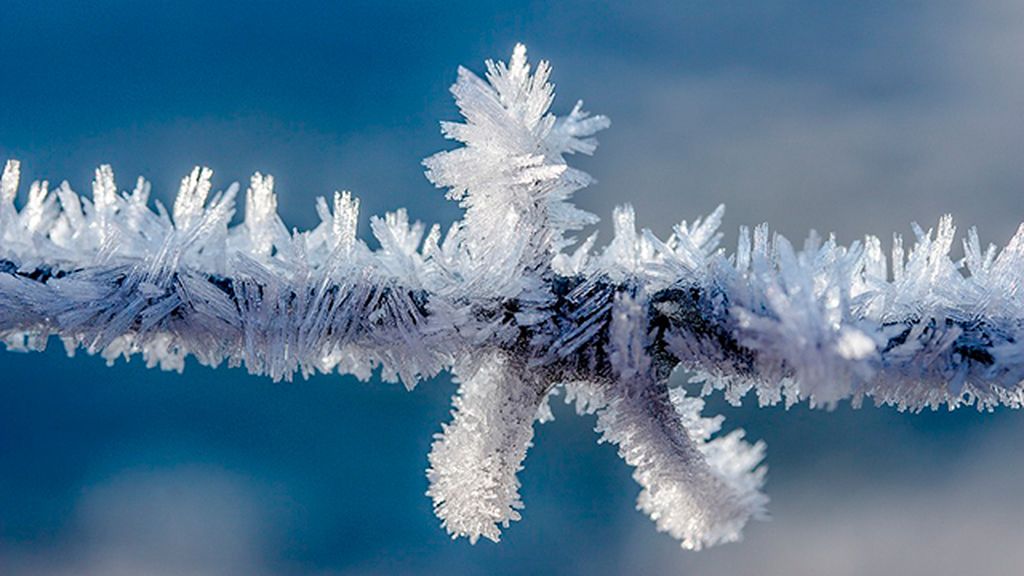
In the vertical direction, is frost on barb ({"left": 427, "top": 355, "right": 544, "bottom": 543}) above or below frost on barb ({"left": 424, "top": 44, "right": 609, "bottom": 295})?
below

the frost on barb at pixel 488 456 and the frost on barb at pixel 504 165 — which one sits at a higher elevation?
the frost on barb at pixel 504 165

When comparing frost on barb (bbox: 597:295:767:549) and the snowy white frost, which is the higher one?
the snowy white frost

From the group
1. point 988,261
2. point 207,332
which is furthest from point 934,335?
point 207,332

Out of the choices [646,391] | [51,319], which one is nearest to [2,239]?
[51,319]

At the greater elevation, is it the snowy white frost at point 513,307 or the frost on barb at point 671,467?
the snowy white frost at point 513,307

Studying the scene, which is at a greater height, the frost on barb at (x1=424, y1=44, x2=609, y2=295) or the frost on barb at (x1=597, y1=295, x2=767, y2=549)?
the frost on barb at (x1=424, y1=44, x2=609, y2=295)

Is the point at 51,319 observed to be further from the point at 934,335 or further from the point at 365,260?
the point at 934,335

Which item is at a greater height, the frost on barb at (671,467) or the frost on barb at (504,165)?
the frost on barb at (504,165)
